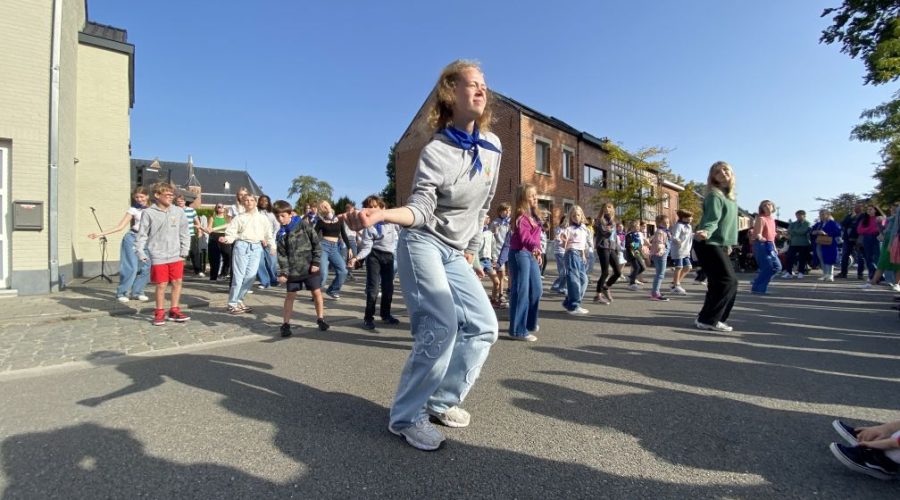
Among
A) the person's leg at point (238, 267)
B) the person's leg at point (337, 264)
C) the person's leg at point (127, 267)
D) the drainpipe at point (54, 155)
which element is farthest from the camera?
the person's leg at point (337, 264)

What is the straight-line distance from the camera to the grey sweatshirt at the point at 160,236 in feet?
19.4

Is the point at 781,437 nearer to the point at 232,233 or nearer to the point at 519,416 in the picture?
the point at 519,416

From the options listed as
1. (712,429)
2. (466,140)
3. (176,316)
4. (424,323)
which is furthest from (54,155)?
(712,429)

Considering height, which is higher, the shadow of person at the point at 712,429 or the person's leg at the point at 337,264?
the person's leg at the point at 337,264

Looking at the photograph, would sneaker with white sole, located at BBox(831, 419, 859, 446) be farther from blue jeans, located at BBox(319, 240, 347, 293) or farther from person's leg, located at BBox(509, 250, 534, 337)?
blue jeans, located at BBox(319, 240, 347, 293)

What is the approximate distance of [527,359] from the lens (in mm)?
4199

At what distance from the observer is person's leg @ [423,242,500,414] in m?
2.50

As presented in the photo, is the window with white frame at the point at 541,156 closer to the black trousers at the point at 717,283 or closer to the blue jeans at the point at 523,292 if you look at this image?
the black trousers at the point at 717,283

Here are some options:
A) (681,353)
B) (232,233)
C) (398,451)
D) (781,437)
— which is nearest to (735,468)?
(781,437)

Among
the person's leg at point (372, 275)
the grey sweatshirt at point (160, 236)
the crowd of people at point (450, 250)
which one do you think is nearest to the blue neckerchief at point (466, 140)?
the crowd of people at point (450, 250)

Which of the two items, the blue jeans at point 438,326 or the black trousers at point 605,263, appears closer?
the blue jeans at point 438,326

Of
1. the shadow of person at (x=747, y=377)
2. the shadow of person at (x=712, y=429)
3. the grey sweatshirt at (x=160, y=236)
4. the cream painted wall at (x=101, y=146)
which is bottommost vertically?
the shadow of person at (x=712, y=429)

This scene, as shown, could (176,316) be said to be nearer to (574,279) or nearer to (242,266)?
(242,266)

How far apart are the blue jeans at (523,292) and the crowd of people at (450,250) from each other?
0.04 feet
